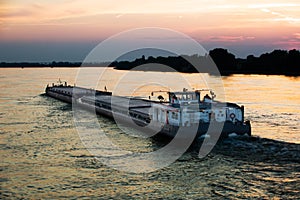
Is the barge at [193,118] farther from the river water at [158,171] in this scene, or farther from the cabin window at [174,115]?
the river water at [158,171]

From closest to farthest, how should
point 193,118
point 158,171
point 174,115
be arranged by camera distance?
1. point 158,171
2. point 193,118
3. point 174,115

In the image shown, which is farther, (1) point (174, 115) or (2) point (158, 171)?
(1) point (174, 115)

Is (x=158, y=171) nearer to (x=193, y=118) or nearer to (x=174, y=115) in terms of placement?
(x=193, y=118)

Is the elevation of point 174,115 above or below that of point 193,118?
above

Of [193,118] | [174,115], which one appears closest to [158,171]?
[193,118]

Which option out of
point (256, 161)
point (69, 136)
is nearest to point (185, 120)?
point (256, 161)

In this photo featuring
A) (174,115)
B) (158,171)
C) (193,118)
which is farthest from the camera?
(174,115)

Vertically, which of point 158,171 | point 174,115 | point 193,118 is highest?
point 174,115

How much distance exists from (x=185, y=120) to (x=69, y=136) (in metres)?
10.5

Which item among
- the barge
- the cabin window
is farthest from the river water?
the cabin window

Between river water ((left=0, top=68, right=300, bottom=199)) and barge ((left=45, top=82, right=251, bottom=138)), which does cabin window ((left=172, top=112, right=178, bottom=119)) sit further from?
river water ((left=0, top=68, right=300, bottom=199))

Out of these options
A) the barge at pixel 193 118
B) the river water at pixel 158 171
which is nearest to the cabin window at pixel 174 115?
the barge at pixel 193 118

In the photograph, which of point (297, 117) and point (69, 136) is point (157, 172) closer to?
point (69, 136)

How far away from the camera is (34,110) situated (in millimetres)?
51719
